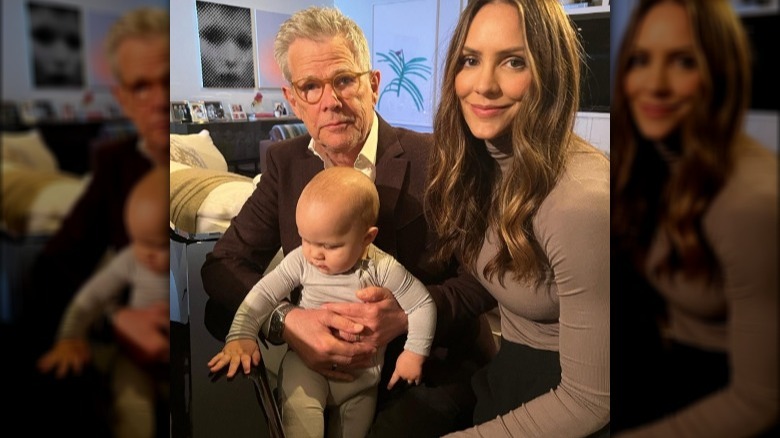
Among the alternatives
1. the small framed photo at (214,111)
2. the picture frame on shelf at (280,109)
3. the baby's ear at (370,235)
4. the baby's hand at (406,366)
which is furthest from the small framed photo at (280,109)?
the baby's hand at (406,366)

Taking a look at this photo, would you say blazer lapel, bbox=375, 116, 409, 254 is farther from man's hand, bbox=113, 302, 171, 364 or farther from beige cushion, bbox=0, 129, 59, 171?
beige cushion, bbox=0, 129, 59, 171

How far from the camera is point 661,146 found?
150 centimetres

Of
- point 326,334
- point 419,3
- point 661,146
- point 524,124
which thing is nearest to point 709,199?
point 661,146

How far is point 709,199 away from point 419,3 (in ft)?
A: 2.50

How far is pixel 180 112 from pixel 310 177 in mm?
313

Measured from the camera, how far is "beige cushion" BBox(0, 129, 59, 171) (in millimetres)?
1280

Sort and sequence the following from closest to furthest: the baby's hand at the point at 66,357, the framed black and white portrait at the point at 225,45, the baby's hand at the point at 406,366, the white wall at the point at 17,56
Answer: the white wall at the point at 17,56 → the baby's hand at the point at 66,357 → the framed black and white portrait at the point at 225,45 → the baby's hand at the point at 406,366

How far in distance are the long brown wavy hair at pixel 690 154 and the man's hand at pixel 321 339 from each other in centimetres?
67

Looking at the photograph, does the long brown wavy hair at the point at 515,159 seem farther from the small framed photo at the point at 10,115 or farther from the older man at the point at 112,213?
the small framed photo at the point at 10,115

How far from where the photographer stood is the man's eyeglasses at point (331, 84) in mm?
1521

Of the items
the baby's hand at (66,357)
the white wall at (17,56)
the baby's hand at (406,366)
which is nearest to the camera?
the white wall at (17,56)

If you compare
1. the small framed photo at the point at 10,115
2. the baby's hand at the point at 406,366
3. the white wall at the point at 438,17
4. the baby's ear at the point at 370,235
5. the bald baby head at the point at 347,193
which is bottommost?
the baby's hand at the point at 406,366

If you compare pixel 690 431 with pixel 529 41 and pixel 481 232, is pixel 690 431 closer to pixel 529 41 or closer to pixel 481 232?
pixel 481 232

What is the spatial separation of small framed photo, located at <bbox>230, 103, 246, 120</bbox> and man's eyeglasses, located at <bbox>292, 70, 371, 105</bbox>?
0.42 feet
